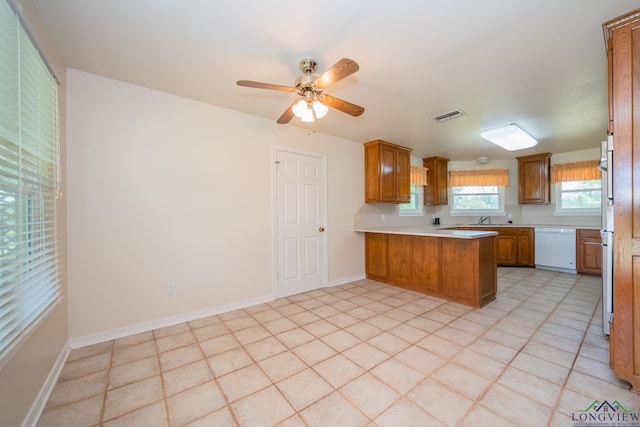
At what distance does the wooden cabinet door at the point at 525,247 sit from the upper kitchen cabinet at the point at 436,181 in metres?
1.56

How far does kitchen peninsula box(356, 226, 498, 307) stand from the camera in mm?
3139

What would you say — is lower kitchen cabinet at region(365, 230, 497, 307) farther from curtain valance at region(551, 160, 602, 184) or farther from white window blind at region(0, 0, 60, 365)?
white window blind at region(0, 0, 60, 365)

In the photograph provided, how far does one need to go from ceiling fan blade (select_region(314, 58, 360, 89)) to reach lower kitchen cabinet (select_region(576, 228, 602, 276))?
5.50 m

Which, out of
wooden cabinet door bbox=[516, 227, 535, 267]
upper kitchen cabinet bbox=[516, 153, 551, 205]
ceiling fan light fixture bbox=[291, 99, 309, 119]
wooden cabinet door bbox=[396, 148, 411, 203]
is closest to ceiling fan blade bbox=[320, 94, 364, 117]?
ceiling fan light fixture bbox=[291, 99, 309, 119]

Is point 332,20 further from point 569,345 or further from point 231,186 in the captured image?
point 569,345

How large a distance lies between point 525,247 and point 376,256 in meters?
3.26

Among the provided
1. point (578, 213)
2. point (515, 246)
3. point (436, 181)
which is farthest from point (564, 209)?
point (436, 181)

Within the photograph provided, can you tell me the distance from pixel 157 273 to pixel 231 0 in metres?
2.46

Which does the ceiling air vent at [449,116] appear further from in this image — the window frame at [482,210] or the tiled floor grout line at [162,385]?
the tiled floor grout line at [162,385]

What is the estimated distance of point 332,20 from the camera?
167cm

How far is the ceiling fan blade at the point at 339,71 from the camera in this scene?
1.59 m

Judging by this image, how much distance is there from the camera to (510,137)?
3832mm

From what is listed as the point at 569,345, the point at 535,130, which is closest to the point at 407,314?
the point at 569,345

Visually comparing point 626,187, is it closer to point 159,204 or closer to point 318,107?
point 318,107
